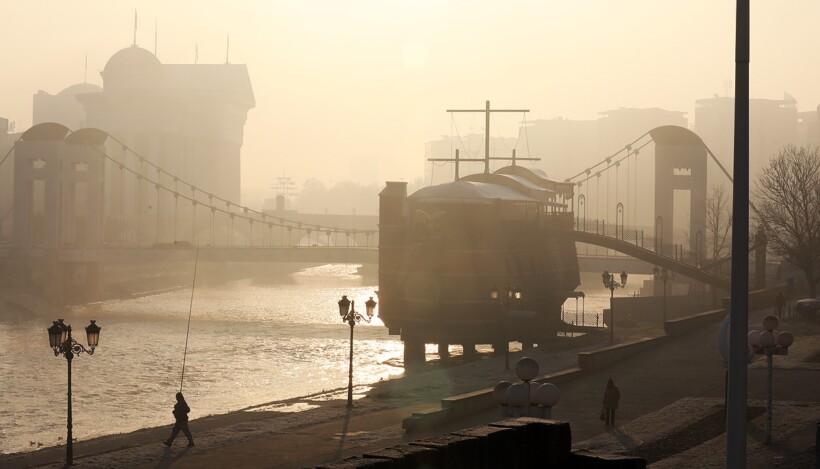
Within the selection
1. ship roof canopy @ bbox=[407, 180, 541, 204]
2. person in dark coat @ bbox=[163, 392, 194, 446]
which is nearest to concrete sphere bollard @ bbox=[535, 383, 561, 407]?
person in dark coat @ bbox=[163, 392, 194, 446]

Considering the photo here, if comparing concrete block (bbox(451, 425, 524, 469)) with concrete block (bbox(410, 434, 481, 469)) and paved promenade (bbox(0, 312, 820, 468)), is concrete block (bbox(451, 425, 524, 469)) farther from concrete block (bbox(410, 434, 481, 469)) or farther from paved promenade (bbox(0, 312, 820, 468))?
paved promenade (bbox(0, 312, 820, 468))

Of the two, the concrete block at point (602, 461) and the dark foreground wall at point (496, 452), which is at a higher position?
the dark foreground wall at point (496, 452)

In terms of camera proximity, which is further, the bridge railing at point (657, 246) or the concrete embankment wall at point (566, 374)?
the bridge railing at point (657, 246)

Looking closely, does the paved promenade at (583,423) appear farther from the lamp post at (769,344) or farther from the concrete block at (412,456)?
the concrete block at (412,456)

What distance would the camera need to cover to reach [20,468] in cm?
2350

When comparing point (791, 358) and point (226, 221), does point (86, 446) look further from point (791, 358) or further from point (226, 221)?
point (226, 221)

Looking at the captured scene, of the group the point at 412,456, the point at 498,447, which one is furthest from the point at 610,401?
the point at 412,456

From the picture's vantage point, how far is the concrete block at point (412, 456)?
1075 cm

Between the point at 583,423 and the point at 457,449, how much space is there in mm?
13718

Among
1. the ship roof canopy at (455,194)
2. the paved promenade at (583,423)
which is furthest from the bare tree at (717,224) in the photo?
the paved promenade at (583,423)

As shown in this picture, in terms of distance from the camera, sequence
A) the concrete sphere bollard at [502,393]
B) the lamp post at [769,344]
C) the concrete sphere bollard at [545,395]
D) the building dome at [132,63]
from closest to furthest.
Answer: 1. the concrete sphere bollard at [545,395]
2. the concrete sphere bollard at [502,393]
3. the lamp post at [769,344]
4. the building dome at [132,63]

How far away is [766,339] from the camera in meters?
20.7

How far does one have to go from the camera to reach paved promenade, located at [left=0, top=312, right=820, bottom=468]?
830 inches

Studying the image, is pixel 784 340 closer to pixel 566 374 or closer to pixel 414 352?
pixel 566 374
